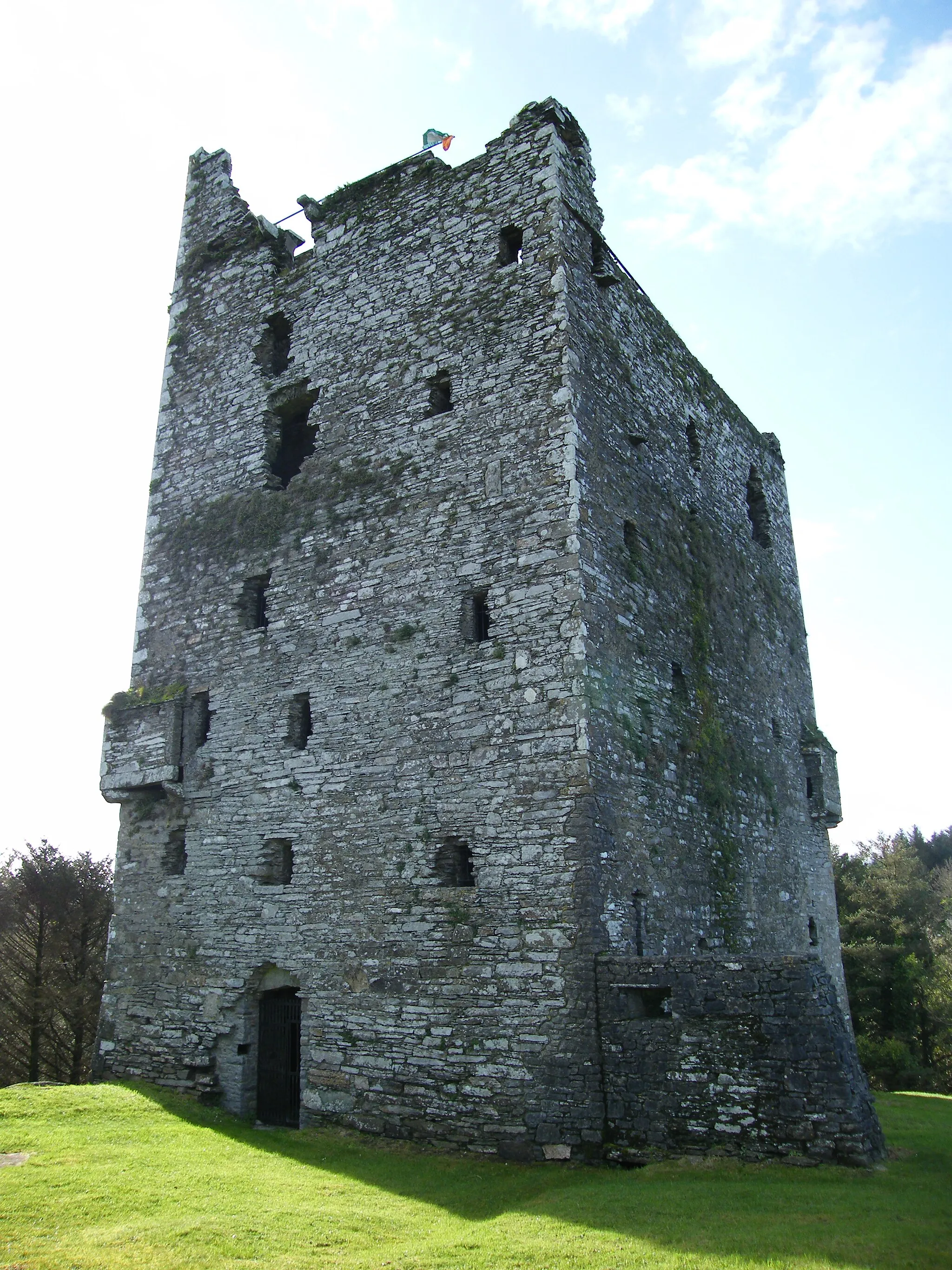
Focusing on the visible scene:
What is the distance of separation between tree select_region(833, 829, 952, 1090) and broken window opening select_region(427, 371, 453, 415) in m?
23.3

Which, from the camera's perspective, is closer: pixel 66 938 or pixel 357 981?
pixel 357 981

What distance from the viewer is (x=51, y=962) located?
26578mm

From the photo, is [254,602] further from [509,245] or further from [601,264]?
[601,264]

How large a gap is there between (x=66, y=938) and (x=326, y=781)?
17963mm

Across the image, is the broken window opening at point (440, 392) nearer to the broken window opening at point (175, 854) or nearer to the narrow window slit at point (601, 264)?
the narrow window slit at point (601, 264)

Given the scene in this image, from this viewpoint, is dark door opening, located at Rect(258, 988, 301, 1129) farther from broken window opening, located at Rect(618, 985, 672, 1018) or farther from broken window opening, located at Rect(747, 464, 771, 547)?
broken window opening, located at Rect(747, 464, 771, 547)

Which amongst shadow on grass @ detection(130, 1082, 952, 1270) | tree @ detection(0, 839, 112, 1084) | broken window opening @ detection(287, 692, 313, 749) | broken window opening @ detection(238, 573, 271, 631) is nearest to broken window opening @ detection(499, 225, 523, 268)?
broken window opening @ detection(238, 573, 271, 631)

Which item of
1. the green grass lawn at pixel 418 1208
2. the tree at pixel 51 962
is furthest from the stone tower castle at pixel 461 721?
the tree at pixel 51 962

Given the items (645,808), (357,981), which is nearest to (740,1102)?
(645,808)

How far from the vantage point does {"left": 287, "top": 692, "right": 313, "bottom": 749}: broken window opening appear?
14.0m

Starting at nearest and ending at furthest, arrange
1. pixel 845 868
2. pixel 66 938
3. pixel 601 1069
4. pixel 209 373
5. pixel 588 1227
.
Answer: pixel 588 1227
pixel 601 1069
pixel 209 373
pixel 66 938
pixel 845 868

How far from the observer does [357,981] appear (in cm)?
1223

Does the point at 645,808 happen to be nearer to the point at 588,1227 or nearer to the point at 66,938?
the point at 588,1227

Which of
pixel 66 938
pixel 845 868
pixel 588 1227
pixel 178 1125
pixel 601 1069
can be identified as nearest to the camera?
pixel 588 1227
